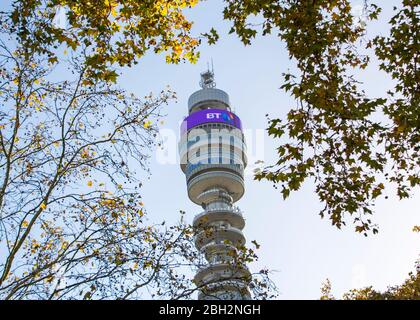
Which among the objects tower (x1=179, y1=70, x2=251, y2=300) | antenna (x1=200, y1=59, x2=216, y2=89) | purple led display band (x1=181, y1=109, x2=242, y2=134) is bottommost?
tower (x1=179, y1=70, x2=251, y2=300)

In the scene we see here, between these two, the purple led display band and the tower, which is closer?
the tower

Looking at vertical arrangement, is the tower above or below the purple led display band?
below

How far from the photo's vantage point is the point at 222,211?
256 feet

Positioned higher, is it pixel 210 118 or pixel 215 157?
pixel 210 118

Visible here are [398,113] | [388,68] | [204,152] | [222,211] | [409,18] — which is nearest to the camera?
[398,113]

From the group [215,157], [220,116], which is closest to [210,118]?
[220,116]

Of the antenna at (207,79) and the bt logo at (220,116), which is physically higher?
the antenna at (207,79)

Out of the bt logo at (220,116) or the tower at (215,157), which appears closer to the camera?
the tower at (215,157)

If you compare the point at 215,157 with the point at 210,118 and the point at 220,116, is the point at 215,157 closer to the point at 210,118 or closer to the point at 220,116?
the point at 210,118

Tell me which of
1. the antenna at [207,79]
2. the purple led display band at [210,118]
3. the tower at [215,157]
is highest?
the antenna at [207,79]

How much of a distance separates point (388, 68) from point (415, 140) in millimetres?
2424

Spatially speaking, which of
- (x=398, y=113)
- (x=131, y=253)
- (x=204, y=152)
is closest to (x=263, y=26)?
(x=398, y=113)

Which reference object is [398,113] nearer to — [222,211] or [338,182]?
[338,182]

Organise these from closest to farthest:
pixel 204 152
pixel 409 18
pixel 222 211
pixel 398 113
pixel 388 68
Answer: pixel 398 113
pixel 409 18
pixel 388 68
pixel 222 211
pixel 204 152
